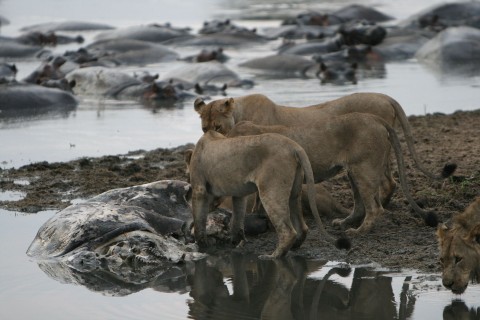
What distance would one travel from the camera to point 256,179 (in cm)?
780

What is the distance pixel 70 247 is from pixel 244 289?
1453 mm

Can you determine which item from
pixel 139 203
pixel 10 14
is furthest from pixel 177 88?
pixel 10 14

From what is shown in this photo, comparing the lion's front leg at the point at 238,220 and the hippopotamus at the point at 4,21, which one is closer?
the lion's front leg at the point at 238,220

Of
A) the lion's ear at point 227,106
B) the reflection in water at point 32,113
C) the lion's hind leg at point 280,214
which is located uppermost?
the lion's ear at point 227,106

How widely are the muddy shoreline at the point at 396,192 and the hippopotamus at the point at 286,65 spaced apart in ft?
20.5

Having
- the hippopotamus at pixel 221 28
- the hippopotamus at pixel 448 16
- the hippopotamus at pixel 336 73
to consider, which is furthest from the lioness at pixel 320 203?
the hippopotamus at pixel 448 16

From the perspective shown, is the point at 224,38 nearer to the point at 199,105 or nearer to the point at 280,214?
the point at 199,105

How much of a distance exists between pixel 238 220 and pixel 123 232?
839 mm

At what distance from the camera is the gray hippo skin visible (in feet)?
25.9

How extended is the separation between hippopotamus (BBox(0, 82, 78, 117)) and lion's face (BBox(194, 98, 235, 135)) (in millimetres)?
6618

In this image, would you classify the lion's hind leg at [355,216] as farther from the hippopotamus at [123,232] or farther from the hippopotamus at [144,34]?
the hippopotamus at [144,34]

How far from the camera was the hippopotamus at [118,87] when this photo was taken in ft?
53.7

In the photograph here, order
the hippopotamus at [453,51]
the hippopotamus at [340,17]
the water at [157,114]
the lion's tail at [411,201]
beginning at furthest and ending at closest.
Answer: the hippopotamus at [340,17], the hippopotamus at [453,51], the water at [157,114], the lion's tail at [411,201]

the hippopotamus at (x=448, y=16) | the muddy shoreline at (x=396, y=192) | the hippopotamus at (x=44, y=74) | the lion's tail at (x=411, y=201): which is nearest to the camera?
the muddy shoreline at (x=396, y=192)
